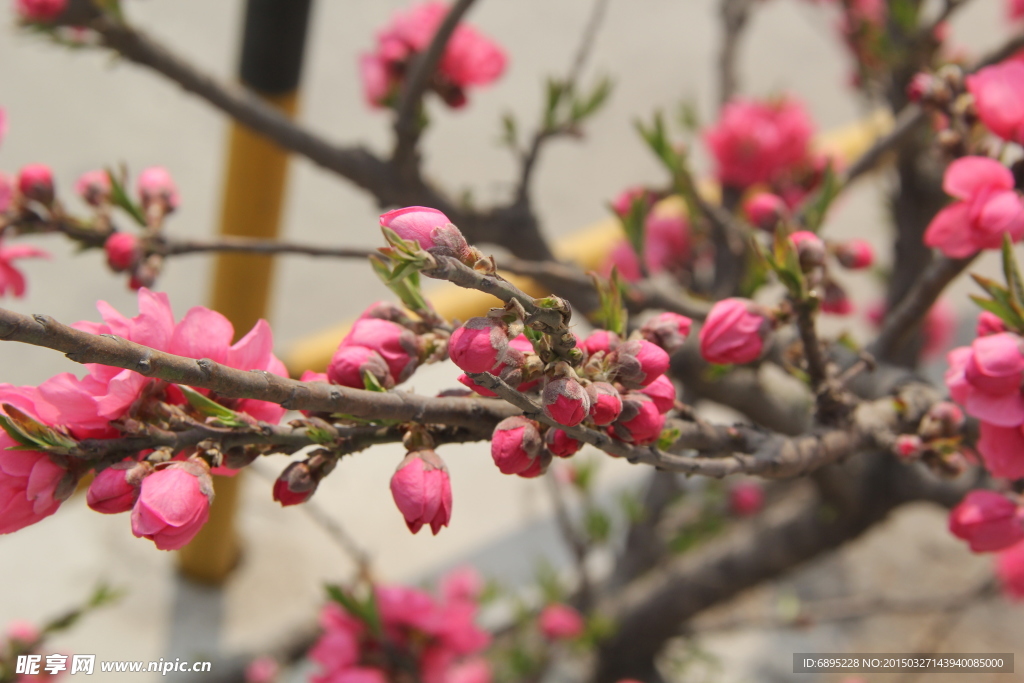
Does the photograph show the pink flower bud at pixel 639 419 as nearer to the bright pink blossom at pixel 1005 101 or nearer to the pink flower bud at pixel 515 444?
the pink flower bud at pixel 515 444

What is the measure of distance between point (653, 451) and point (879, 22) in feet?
4.69

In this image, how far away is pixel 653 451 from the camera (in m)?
0.40

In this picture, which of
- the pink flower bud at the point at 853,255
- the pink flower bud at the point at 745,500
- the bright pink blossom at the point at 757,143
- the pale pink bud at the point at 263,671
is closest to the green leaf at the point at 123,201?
the pink flower bud at the point at 853,255

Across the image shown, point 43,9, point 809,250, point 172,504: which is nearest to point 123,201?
point 43,9

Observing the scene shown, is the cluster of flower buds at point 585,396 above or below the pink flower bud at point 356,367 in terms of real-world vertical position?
below

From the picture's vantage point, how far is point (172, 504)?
0.35 meters

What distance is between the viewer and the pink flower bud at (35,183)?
611mm

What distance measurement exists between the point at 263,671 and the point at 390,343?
3.52ft

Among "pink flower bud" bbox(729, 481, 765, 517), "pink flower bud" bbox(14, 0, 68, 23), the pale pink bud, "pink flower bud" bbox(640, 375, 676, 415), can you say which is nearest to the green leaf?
"pink flower bud" bbox(14, 0, 68, 23)

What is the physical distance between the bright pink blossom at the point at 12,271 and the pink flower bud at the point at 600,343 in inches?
15.0

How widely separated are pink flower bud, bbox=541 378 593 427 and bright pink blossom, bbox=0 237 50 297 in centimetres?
40

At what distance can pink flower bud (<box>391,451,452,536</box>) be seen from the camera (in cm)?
39

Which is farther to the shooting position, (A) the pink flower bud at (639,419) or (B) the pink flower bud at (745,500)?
(B) the pink flower bud at (745,500)

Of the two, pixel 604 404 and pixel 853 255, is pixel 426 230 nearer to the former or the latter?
pixel 604 404
